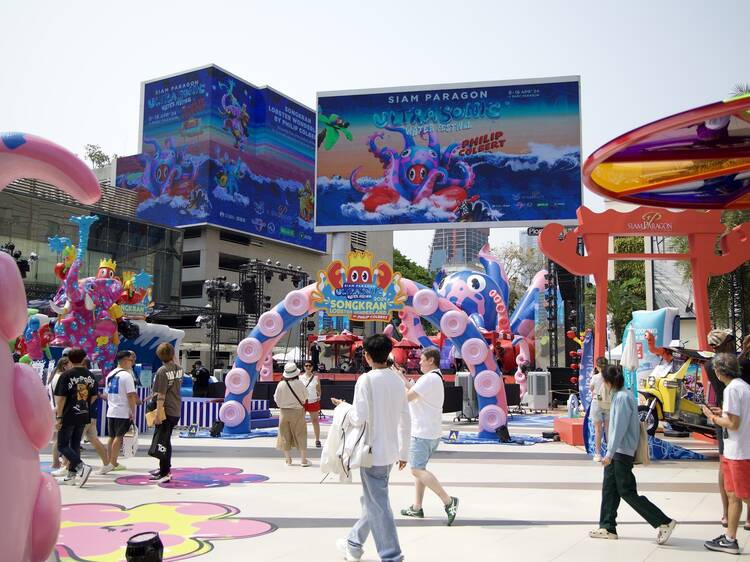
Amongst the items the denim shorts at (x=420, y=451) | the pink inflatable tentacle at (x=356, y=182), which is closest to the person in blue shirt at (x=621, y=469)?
the denim shorts at (x=420, y=451)

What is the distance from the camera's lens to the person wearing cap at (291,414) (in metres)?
11.0

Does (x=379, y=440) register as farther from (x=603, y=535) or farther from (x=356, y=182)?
(x=356, y=182)

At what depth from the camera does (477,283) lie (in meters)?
31.0

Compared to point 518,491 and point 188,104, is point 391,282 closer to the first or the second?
point 518,491

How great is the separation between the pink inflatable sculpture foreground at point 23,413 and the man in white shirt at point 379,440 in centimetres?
213

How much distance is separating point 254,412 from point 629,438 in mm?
12422

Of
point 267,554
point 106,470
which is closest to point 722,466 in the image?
point 267,554

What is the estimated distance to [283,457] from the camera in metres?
12.0

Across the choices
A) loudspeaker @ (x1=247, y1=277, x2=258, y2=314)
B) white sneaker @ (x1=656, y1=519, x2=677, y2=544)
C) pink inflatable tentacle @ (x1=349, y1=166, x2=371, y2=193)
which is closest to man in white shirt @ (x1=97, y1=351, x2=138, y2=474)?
white sneaker @ (x1=656, y1=519, x2=677, y2=544)

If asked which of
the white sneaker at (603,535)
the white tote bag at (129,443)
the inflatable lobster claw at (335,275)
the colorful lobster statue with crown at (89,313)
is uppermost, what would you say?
the inflatable lobster claw at (335,275)

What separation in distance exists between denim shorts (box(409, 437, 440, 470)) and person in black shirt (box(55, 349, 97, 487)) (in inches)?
165

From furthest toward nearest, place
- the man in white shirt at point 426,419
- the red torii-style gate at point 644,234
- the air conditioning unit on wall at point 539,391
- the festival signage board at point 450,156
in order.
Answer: the festival signage board at point 450,156, the air conditioning unit on wall at point 539,391, the red torii-style gate at point 644,234, the man in white shirt at point 426,419

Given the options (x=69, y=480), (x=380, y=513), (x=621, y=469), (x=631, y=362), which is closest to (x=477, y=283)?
(x=631, y=362)

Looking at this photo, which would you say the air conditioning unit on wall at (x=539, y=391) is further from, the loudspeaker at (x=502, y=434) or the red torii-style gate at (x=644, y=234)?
the red torii-style gate at (x=644, y=234)
